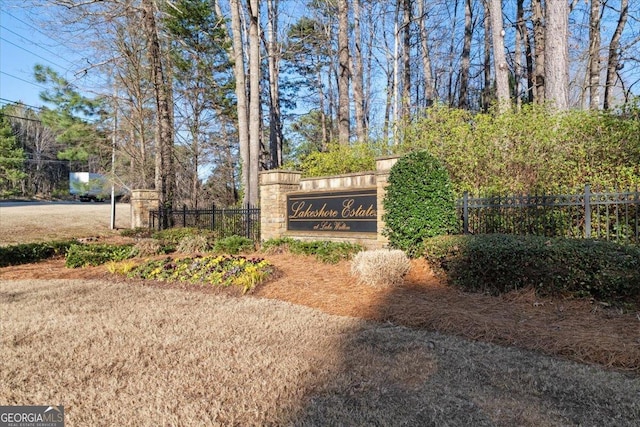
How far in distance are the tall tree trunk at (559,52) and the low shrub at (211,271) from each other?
7.19 metres

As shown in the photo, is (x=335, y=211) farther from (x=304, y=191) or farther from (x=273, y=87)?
(x=273, y=87)

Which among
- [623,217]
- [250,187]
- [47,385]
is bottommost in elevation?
[47,385]

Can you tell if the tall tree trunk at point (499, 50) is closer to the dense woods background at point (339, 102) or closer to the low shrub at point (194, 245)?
the dense woods background at point (339, 102)

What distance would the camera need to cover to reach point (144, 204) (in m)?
13.0

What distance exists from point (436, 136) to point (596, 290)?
4505 millimetres

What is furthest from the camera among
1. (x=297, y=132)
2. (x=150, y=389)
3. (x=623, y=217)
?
(x=297, y=132)

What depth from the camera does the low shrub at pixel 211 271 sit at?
18.8 ft

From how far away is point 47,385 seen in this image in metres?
2.62

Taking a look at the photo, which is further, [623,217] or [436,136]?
[436,136]

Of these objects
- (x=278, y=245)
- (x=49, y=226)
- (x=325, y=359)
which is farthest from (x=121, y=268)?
(x=49, y=226)

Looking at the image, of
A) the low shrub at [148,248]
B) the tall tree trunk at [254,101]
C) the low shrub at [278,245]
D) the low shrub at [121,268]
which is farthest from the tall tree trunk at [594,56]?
the low shrub at [121,268]

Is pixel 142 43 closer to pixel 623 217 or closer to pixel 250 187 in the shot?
pixel 250 187

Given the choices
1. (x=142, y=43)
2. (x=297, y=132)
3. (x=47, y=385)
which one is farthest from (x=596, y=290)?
(x=297, y=132)

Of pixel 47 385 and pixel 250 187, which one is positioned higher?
pixel 250 187
